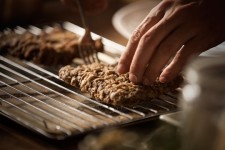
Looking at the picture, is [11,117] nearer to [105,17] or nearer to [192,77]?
[192,77]

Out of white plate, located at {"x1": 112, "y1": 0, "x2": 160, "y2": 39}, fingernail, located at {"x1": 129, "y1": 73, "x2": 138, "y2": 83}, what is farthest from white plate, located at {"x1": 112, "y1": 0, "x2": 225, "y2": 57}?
fingernail, located at {"x1": 129, "y1": 73, "x2": 138, "y2": 83}

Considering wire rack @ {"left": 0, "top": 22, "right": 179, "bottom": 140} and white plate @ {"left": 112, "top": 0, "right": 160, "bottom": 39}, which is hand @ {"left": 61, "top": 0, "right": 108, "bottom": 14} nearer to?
white plate @ {"left": 112, "top": 0, "right": 160, "bottom": 39}

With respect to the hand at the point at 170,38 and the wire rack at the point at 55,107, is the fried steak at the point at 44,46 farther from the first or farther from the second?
the hand at the point at 170,38

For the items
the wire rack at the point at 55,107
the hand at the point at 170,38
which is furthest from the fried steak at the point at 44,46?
the hand at the point at 170,38

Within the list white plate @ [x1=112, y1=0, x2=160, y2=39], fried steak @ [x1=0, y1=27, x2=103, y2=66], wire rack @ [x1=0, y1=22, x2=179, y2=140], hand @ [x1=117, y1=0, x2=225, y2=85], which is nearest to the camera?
wire rack @ [x1=0, y1=22, x2=179, y2=140]

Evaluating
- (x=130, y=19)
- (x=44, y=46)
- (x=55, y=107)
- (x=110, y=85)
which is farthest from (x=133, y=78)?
(x=130, y=19)

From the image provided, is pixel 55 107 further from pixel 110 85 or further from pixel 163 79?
pixel 163 79
